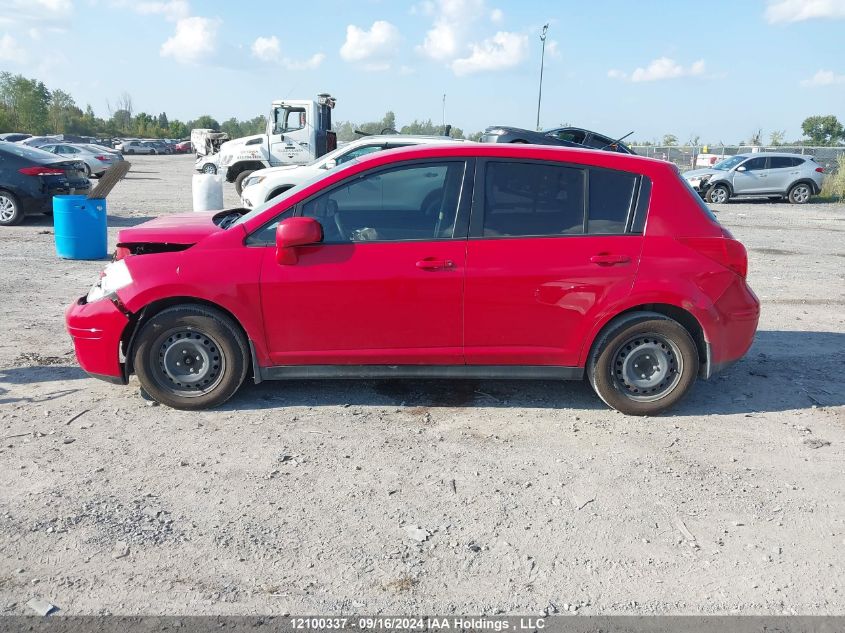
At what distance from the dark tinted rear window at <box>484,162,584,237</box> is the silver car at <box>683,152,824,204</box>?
2034 cm

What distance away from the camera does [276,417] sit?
16.3 ft

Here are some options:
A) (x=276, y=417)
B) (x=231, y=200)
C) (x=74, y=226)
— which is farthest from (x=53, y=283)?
(x=231, y=200)

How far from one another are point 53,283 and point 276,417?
5352 millimetres

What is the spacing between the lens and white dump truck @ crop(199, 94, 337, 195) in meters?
20.7

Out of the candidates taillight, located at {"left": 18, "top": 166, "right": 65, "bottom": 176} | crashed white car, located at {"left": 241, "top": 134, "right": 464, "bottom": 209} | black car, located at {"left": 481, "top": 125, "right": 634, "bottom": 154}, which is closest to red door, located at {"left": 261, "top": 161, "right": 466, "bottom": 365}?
crashed white car, located at {"left": 241, "top": 134, "right": 464, "bottom": 209}

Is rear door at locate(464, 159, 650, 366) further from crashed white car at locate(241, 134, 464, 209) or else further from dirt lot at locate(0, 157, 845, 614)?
crashed white car at locate(241, 134, 464, 209)

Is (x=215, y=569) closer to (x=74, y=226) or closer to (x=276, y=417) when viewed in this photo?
(x=276, y=417)

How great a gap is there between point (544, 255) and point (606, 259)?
42 centimetres

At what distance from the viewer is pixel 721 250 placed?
16.5ft

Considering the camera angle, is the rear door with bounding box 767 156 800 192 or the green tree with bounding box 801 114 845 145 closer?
the rear door with bounding box 767 156 800 192

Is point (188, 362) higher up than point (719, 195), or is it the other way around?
point (719, 195)

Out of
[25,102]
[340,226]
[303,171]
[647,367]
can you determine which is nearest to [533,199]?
[340,226]

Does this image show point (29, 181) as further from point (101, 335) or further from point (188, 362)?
point (188, 362)

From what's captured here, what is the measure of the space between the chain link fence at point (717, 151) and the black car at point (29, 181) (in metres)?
27.2
